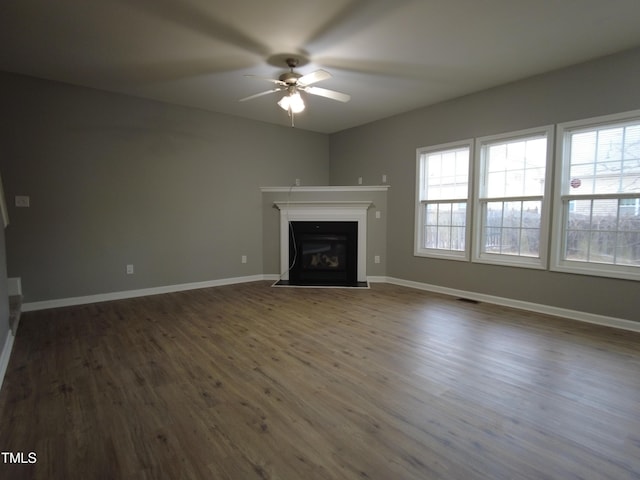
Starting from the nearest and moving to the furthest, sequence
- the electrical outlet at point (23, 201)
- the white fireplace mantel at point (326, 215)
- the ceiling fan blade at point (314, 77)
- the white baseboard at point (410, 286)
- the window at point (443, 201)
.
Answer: the ceiling fan blade at point (314, 77) → the white baseboard at point (410, 286) → the electrical outlet at point (23, 201) → the window at point (443, 201) → the white fireplace mantel at point (326, 215)

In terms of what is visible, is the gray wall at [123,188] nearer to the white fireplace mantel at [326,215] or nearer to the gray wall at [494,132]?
the white fireplace mantel at [326,215]

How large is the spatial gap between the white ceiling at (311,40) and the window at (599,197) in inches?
31.7

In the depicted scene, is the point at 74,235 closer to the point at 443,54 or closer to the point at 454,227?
the point at 443,54

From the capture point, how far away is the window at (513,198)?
13.0 ft

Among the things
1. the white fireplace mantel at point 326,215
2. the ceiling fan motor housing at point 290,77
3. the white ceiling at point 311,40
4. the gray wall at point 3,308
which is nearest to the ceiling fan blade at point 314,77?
the ceiling fan motor housing at point 290,77

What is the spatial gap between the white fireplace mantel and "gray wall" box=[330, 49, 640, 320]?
18.7 inches

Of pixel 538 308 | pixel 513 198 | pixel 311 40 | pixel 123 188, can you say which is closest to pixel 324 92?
pixel 311 40

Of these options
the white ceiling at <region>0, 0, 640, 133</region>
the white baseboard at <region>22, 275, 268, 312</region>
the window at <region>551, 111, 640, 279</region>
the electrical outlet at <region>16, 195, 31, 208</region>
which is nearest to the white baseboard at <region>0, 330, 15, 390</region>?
the white baseboard at <region>22, 275, 268, 312</region>

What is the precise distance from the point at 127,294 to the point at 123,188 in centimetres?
150

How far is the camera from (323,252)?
5695 millimetres

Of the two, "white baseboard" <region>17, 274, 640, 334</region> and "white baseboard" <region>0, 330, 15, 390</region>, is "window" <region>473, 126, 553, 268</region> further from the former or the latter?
"white baseboard" <region>0, 330, 15, 390</region>

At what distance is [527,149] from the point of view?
4105 mm

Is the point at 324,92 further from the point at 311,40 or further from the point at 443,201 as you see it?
the point at 443,201

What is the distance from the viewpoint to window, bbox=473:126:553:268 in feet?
13.0
